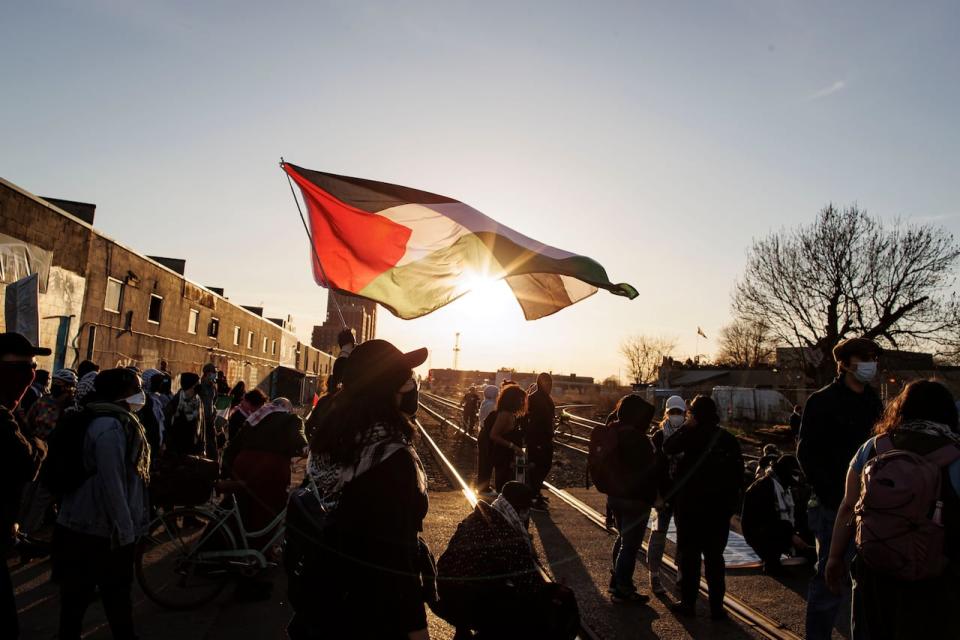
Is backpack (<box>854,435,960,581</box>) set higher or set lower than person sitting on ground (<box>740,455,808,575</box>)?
higher

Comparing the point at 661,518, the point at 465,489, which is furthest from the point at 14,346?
the point at 465,489

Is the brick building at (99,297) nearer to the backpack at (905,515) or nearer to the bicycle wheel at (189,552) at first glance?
the bicycle wheel at (189,552)

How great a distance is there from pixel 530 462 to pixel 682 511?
4144mm

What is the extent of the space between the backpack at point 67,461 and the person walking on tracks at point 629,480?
398cm

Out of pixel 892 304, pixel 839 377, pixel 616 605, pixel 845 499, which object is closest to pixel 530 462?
pixel 616 605

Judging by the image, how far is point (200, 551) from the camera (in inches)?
217

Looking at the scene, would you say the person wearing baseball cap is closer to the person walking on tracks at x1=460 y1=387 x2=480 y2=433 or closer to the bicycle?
the bicycle

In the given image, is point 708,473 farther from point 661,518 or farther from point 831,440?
point 831,440

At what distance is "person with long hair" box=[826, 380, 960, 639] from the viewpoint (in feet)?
9.46

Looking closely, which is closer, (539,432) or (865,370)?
(865,370)

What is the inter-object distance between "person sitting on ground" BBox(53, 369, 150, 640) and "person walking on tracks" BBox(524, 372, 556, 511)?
6.05 m

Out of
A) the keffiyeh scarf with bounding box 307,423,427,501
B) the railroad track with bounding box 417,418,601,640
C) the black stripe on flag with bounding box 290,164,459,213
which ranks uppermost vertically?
the black stripe on flag with bounding box 290,164,459,213

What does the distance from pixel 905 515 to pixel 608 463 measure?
307 cm

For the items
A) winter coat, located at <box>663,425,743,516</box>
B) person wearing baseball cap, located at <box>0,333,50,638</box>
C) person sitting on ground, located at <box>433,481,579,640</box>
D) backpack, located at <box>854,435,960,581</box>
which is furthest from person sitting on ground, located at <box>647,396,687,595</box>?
person wearing baseball cap, located at <box>0,333,50,638</box>
